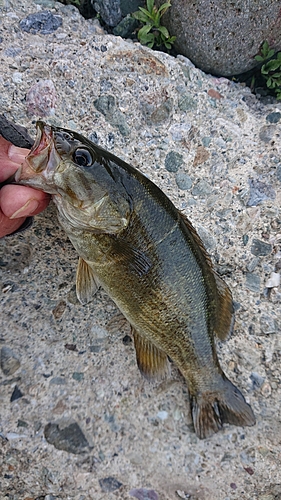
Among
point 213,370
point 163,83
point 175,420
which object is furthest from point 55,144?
point 175,420

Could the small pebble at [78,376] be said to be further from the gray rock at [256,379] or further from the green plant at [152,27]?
the green plant at [152,27]

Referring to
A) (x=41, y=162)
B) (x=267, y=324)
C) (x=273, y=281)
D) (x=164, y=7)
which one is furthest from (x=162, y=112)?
(x=267, y=324)

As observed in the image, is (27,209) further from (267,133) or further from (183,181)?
(267,133)

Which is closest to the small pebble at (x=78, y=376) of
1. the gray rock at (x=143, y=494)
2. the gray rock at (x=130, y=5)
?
the gray rock at (x=143, y=494)

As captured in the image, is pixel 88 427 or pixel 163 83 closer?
pixel 88 427

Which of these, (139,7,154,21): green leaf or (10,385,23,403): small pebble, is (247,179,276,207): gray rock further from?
(10,385,23,403): small pebble

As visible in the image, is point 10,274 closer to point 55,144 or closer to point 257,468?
point 55,144
